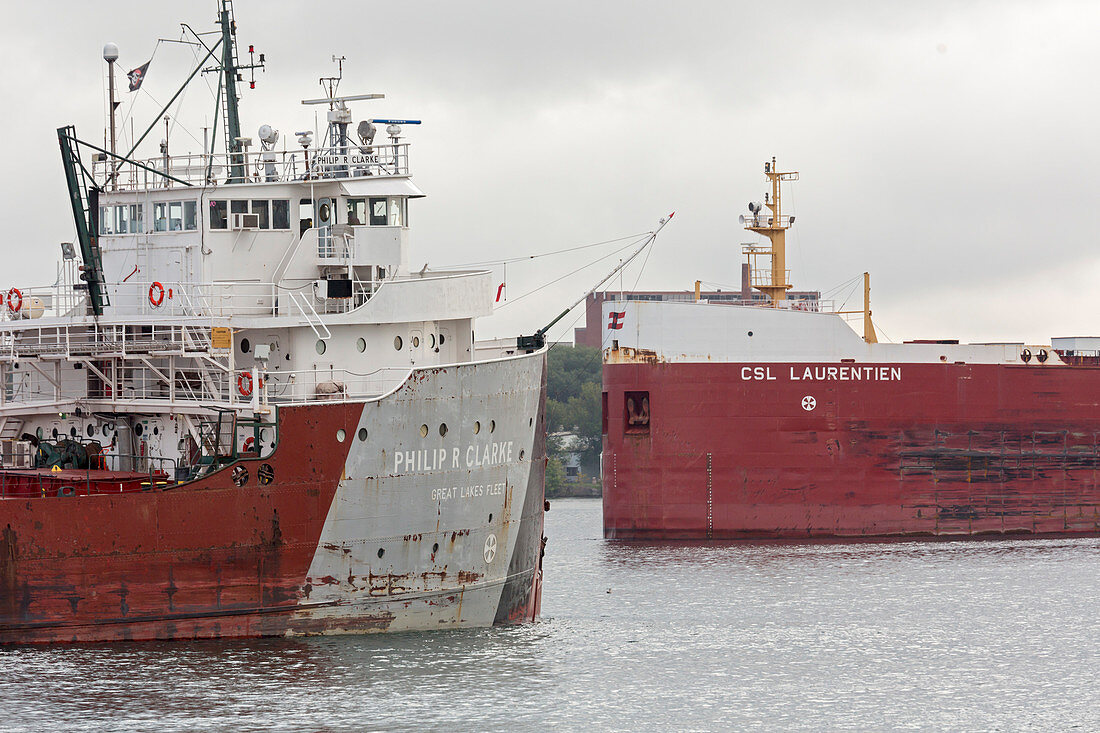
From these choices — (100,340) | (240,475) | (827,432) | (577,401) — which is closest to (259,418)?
(240,475)

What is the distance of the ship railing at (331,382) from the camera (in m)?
20.5

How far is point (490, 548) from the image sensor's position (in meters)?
21.6

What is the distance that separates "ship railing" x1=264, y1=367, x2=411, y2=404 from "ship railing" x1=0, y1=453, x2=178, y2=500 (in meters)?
1.80

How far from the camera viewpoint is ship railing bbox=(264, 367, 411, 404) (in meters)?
20.5

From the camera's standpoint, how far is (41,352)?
69.3 feet

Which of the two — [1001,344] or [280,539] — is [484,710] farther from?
[1001,344]

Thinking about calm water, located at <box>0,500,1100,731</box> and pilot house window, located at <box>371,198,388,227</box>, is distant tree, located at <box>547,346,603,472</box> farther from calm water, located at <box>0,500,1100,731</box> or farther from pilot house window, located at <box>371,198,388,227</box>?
pilot house window, located at <box>371,198,388,227</box>

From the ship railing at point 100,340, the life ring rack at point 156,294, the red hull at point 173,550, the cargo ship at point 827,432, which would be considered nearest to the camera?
the red hull at point 173,550

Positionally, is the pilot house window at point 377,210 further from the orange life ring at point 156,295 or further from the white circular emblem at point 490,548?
the white circular emblem at point 490,548

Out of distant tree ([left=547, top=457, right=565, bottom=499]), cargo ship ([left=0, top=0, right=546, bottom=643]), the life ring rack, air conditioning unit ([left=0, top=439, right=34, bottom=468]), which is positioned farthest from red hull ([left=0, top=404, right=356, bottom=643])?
distant tree ([left=547, top=457, right=565, bottom=499])

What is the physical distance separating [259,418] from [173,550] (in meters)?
2.12

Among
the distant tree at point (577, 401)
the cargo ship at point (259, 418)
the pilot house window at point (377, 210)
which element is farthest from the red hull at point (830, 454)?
the distant tree at point (577, 401)

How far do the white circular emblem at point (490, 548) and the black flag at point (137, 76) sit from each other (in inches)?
387

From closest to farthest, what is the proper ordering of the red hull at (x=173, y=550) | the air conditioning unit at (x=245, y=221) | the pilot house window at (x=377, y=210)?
the red hull at (x=173, y=550) < the air conditioning unit at (x=245, y=221) < the pilot house window at (x=377, y=210)
